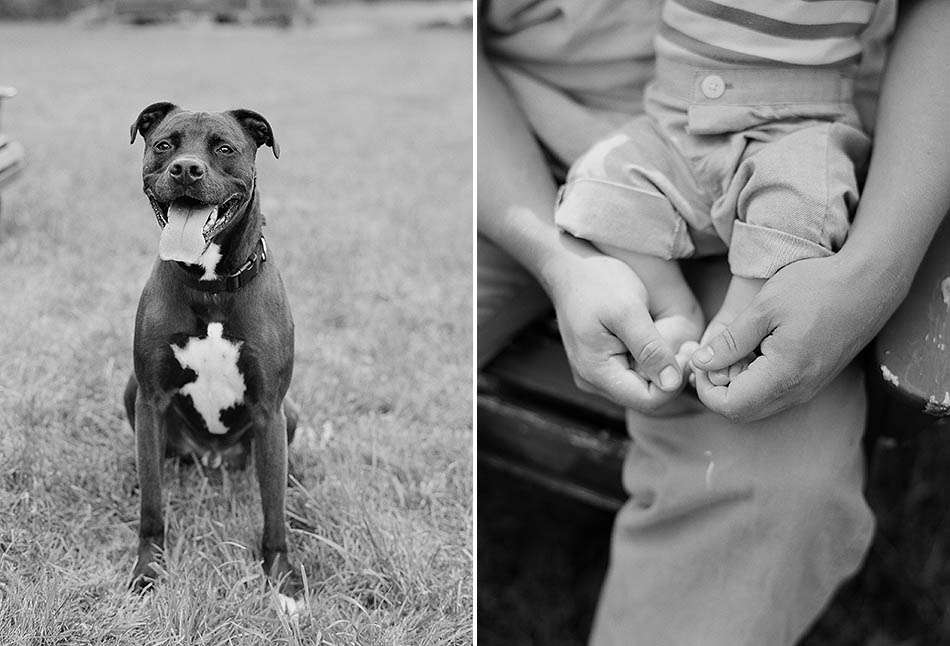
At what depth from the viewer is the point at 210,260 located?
3.67ft

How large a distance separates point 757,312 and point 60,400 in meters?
0.86

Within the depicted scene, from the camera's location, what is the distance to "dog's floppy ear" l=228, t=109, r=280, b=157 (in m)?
1.12

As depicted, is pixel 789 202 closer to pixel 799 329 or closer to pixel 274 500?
pixel 799 329

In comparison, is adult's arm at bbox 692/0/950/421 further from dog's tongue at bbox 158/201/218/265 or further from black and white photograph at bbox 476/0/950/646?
dog's tongue at bbox 158/201/218/265

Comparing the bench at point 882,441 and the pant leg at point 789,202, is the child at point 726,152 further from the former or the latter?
the bench at point 882,441

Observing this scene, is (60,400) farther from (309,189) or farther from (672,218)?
(672,218)

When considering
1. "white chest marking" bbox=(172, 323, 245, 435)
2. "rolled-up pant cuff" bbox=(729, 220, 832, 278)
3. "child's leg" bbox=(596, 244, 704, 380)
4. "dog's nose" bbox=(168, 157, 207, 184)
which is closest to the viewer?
"dog's nose" bbox=(168, 157, 207, 184)

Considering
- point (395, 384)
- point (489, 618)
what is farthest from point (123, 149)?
point (489, 618)

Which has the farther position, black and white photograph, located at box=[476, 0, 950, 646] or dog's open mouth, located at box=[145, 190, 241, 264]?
black and white photograph, located at box=[476, 0, 950, 646]

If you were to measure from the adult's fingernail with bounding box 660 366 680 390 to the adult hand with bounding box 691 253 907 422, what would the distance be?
45mm

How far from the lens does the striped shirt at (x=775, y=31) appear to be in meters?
1.33

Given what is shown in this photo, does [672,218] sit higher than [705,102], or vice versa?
[705,102]

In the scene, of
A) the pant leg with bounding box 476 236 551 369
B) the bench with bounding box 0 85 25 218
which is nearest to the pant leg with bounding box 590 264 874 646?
the pant leg with bounding box 476 236 551 369

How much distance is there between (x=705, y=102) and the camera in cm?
138
